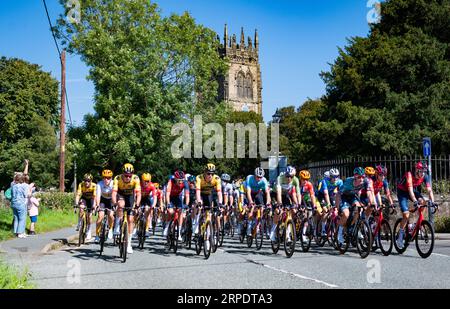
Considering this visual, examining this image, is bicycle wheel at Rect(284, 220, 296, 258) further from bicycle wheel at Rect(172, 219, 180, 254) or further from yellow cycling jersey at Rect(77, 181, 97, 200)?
yellow cycling jersey at Rect(77, 181, 97, 200)

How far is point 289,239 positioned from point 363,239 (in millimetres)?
1604

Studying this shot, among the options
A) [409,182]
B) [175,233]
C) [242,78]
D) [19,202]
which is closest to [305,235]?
[409,182]

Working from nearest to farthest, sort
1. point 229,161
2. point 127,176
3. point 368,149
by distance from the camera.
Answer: point 127,176
point 368,149
point 229,161

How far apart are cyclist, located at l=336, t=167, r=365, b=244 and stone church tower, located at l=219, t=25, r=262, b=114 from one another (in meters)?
101

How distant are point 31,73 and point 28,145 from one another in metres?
7.01

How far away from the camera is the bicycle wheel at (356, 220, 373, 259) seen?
11.8m

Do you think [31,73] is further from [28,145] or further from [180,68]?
[180,68]

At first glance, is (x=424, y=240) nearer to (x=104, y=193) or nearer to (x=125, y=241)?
(x=125, y=241)

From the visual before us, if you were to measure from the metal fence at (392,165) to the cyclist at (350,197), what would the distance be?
→ 7656 millimetres

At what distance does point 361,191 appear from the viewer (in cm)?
1289

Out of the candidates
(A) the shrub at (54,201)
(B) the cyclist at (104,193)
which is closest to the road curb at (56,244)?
(B) the cyclist at (104,193)

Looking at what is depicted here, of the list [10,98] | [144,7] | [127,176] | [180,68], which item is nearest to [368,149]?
[180,68]

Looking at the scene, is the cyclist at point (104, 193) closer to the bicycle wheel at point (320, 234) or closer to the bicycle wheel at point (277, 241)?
the bicycle wheel at point (277, 241)

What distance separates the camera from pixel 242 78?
118125 millimetres
